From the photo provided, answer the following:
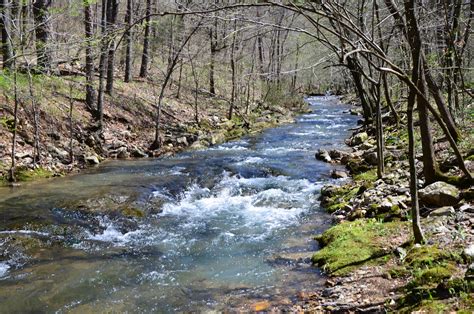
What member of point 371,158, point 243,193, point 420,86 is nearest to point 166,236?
point 243,193

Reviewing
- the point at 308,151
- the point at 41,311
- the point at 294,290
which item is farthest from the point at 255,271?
the point at 308,151

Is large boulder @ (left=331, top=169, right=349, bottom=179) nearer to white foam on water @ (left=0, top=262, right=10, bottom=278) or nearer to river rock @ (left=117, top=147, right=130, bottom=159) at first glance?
river rock @ (left=117, top=147, right=130, bottom=159)

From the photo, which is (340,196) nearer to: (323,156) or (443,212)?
(443,212)

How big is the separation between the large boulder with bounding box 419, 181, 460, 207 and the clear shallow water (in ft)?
7.09

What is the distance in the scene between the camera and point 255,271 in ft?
22.8

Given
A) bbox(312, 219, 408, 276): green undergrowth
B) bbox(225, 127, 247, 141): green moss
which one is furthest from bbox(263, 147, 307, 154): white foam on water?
bbox(312, 219, 408, 276): green undergrowth

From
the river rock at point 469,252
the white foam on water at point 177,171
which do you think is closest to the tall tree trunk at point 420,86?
the river rock at point 469,252

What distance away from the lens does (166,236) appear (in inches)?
347

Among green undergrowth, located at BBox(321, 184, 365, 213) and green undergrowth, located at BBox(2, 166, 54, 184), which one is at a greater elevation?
green undergrowth, located at BBox(321, 184, 365, 213)

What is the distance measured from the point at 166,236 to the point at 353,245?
380 centimetres

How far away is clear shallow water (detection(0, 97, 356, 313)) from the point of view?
6207 millimetres

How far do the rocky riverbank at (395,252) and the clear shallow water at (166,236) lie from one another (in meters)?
0.43

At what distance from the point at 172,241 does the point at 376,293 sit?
4.42 metres

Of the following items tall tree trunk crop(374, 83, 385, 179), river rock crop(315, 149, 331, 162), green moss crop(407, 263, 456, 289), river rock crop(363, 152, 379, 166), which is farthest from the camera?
river rock crop(315, 149, 331, 162)
